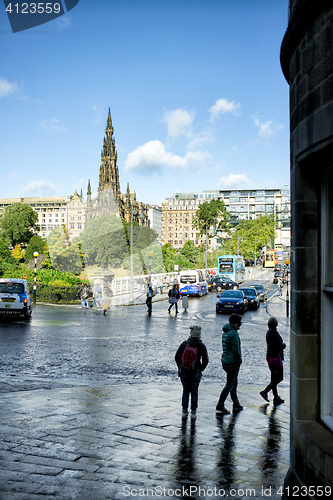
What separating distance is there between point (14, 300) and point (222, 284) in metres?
30.0

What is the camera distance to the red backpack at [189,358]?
7.34 metres

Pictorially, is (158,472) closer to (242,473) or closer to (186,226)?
(242,473)

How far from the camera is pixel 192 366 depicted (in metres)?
7.32

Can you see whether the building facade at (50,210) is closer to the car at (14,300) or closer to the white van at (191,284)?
the white van at (191,284)

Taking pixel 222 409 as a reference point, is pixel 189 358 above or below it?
above

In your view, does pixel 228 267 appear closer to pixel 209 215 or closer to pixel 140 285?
pixel 140 285

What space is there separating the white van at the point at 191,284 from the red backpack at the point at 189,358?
107 ft

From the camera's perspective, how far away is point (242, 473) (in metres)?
5.21

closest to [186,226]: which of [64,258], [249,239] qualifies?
[249,239]

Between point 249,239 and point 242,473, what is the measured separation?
10866cm

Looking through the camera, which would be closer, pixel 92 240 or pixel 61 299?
pixel 61 299

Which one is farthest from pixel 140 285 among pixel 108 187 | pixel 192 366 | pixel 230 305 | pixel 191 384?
pixel 108 187

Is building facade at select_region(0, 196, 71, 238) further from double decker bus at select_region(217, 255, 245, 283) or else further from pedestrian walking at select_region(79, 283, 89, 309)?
pedestrian walking at select_region(79, 283, 89, 309)

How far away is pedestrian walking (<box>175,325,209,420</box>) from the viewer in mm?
7367
